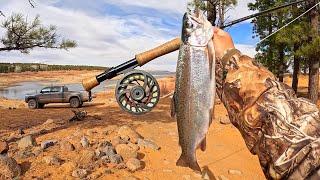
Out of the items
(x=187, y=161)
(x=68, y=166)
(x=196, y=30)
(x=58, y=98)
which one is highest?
(x=196, y=30)

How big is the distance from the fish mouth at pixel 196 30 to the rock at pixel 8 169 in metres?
7.47

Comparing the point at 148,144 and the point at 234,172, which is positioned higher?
the point at 148,144

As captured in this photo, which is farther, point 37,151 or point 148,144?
point 148,144

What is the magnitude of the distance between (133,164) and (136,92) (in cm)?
395

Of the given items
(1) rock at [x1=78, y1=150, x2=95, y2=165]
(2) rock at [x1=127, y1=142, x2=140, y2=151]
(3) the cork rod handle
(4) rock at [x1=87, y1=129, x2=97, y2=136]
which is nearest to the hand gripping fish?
(3) the cork rod handle

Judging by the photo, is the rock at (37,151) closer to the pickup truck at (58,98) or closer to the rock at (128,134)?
the rock at (128,134)

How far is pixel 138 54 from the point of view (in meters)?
4.95

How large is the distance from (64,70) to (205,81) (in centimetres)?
13414

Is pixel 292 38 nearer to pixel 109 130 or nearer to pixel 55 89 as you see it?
pixel 109 130

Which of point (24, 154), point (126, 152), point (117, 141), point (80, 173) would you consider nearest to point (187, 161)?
point (80, 173)

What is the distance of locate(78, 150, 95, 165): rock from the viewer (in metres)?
10.8

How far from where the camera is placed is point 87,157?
36.0 ft

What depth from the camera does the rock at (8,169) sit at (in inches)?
366

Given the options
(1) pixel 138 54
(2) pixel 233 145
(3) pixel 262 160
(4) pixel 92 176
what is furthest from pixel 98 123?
(3) pixel 262 160
